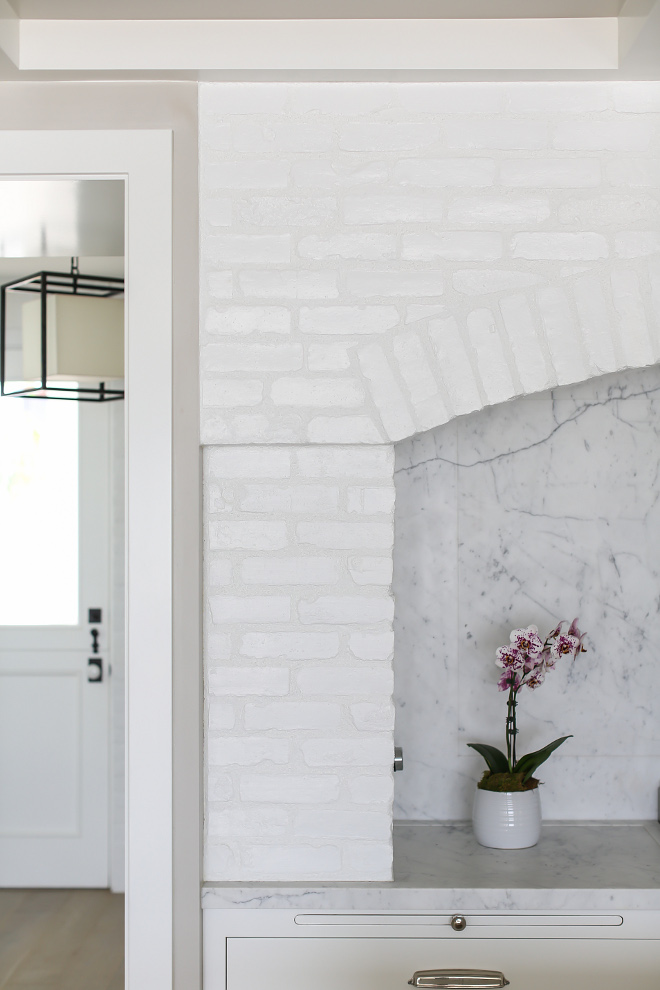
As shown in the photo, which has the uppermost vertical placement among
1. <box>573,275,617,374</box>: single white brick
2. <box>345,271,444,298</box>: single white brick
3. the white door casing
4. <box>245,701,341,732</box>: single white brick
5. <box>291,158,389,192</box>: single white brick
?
<box>291,158,389,192</box>: single white brick

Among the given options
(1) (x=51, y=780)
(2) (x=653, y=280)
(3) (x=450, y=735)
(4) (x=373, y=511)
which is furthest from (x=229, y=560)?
(1) (x=51, y=780)

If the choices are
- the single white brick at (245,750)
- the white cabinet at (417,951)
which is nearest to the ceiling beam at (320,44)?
the single white brick at (245,750)

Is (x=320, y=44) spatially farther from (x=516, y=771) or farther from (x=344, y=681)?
(x=516, y=771)

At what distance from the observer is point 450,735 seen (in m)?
2.20

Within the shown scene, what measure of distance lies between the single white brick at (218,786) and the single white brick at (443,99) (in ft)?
4.62

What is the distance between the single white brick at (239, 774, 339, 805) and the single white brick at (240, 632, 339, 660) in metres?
0.24

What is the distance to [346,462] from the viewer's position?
70.6 inches

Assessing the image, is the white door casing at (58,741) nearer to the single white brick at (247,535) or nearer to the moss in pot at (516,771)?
the single white brick at (247,535)

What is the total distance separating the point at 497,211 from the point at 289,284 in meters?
0.45

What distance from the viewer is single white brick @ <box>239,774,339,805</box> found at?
1780mm

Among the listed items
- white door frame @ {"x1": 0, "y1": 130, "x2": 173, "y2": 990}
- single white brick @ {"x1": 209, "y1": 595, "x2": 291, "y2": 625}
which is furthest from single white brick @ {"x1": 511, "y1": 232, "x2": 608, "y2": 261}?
single white brick @ {"x1": 209, "y1": 595, "x2": 291, "y2": 625}

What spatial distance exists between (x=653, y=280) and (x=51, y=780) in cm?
314

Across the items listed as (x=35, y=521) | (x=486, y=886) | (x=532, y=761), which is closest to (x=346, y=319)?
(x=532, y=761)

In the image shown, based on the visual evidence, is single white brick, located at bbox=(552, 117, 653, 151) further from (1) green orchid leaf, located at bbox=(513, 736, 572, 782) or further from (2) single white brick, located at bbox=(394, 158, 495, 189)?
(1) green orchid leaf, located at bbox=(513, 736, 572, 782)
